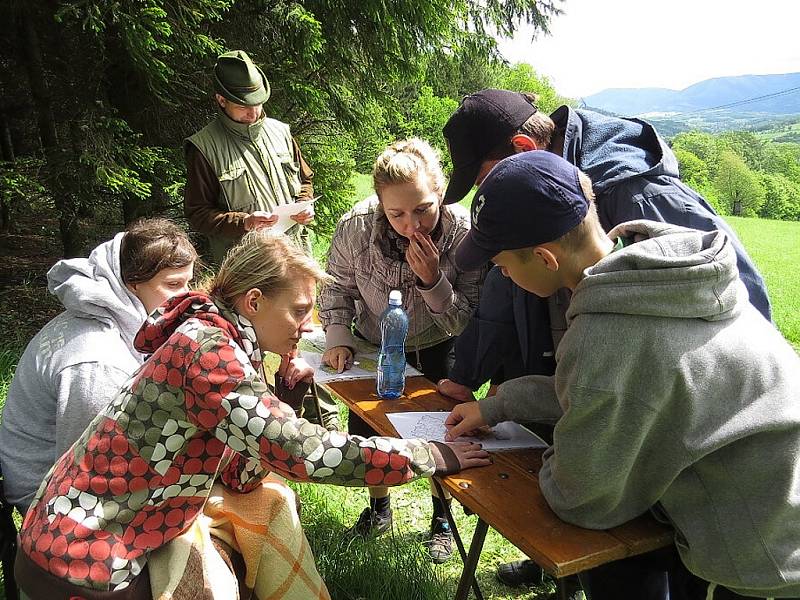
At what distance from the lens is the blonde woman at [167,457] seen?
1.45m

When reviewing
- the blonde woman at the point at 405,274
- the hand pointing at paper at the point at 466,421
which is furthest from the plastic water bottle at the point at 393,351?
the hand pointing at paper at the point at 466,421

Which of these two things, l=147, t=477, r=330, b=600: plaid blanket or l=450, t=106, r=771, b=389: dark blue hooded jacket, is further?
l=450, t=106, r=771, b=389: dark blue hooded jacket

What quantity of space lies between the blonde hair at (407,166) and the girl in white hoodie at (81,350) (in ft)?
2.43

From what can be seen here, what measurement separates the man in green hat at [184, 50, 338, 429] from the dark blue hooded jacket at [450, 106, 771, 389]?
1.55 metres

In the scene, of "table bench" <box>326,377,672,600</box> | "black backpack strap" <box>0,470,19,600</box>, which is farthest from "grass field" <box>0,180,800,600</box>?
"table bench" <box>326,377,672,600</box>

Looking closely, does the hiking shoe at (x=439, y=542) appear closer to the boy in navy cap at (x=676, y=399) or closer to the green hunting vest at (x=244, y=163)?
the boy in navy cap at (x=676, y=399)

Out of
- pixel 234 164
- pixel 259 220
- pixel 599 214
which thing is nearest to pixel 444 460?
pixel 599 214

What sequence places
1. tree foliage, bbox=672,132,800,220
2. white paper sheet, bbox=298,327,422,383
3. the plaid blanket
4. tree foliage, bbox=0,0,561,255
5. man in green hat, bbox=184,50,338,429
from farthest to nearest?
tree foliage, bbox=672,132,800,220
tree foliage, bbox=0,0,561,255
man in green hat, bbox=184,50,338,429
white paper sheet, bbox=298,327,422,383
the plaid blanket

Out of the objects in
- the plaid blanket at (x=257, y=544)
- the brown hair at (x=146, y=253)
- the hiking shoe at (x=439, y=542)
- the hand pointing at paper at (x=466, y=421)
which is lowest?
the hiking shoe at (x=439, y=542)

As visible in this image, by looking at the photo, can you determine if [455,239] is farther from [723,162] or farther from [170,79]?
[723,162]

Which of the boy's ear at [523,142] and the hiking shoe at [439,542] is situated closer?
the boy's ear at [523,142]

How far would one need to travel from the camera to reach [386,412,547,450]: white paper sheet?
1899mm

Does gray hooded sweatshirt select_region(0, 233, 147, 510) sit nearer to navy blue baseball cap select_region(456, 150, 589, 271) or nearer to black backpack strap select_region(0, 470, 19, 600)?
black backpack strap select_region(0, 470, 19, 600)

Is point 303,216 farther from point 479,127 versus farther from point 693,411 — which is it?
point 693,411
